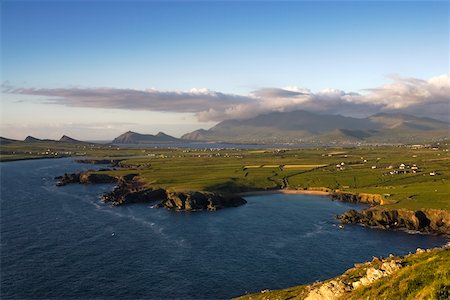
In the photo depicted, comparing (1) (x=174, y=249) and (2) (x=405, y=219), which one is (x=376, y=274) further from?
(2) (x=405, y=219)

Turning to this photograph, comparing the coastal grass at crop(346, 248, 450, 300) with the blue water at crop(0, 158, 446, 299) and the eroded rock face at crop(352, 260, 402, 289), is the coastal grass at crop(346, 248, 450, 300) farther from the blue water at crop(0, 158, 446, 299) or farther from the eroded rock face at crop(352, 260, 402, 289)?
the blue water at crop(0, 158, 446, 299)

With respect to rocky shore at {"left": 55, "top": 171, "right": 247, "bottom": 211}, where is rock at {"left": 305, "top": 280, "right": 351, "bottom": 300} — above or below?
above

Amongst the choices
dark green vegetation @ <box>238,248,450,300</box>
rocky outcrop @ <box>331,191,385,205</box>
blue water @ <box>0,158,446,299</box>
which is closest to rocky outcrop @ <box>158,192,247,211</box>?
blue water @ <box>0,158,446,299</box>

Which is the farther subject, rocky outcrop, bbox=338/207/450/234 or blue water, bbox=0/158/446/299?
rocky outcrop, bbox=338/207/450/234

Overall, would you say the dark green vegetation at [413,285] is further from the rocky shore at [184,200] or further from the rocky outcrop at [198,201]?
the rocky shore at [184,200]

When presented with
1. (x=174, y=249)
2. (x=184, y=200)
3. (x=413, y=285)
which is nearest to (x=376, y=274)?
(x=413, y=285)

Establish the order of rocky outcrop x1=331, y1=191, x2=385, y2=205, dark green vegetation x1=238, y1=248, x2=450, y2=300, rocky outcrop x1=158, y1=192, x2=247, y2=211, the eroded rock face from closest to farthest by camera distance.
A: dark green vegetation x1=238, y1=248, x2=450, y2=300, the eroded rock face, rocky outcrop x1=158, y1=192, x2=247, y2=211, rocky outcrop x1=331, y1=191, x2=385, y2=205

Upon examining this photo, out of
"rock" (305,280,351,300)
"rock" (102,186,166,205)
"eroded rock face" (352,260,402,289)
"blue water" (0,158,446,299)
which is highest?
"eroded rock face" (352,260,402,289)

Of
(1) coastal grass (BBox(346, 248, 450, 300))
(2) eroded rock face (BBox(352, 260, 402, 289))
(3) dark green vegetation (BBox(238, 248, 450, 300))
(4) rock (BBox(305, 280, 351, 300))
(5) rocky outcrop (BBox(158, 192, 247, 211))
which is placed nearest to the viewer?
(1) coastal grass (BBox(346, 248, 450, 300))
